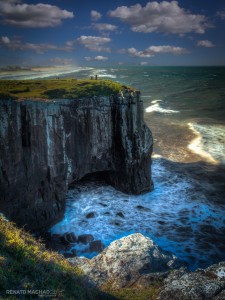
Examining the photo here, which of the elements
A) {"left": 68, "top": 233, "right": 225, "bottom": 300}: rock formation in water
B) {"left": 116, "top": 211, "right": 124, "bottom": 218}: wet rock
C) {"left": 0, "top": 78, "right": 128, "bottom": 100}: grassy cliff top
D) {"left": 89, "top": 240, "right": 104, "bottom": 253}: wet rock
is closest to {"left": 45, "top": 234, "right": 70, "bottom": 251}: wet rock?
{"left": 89, "top": 240, "right": 104, "bottom": 253}: wet rock

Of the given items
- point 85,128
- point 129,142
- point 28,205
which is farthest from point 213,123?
point 28,205

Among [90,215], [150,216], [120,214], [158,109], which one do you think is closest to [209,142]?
[150,216]

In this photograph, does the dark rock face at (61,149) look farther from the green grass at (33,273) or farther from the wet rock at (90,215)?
the green grass at (33,273)

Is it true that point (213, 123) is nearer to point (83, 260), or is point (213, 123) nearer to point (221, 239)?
point (221, 239)

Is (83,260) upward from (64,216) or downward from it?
upward

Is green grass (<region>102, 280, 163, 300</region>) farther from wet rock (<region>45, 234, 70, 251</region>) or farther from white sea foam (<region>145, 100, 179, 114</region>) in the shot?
white sea foam (<region>145, 100, 179, 114</region>)

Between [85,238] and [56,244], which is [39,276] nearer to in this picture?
[56,244]
